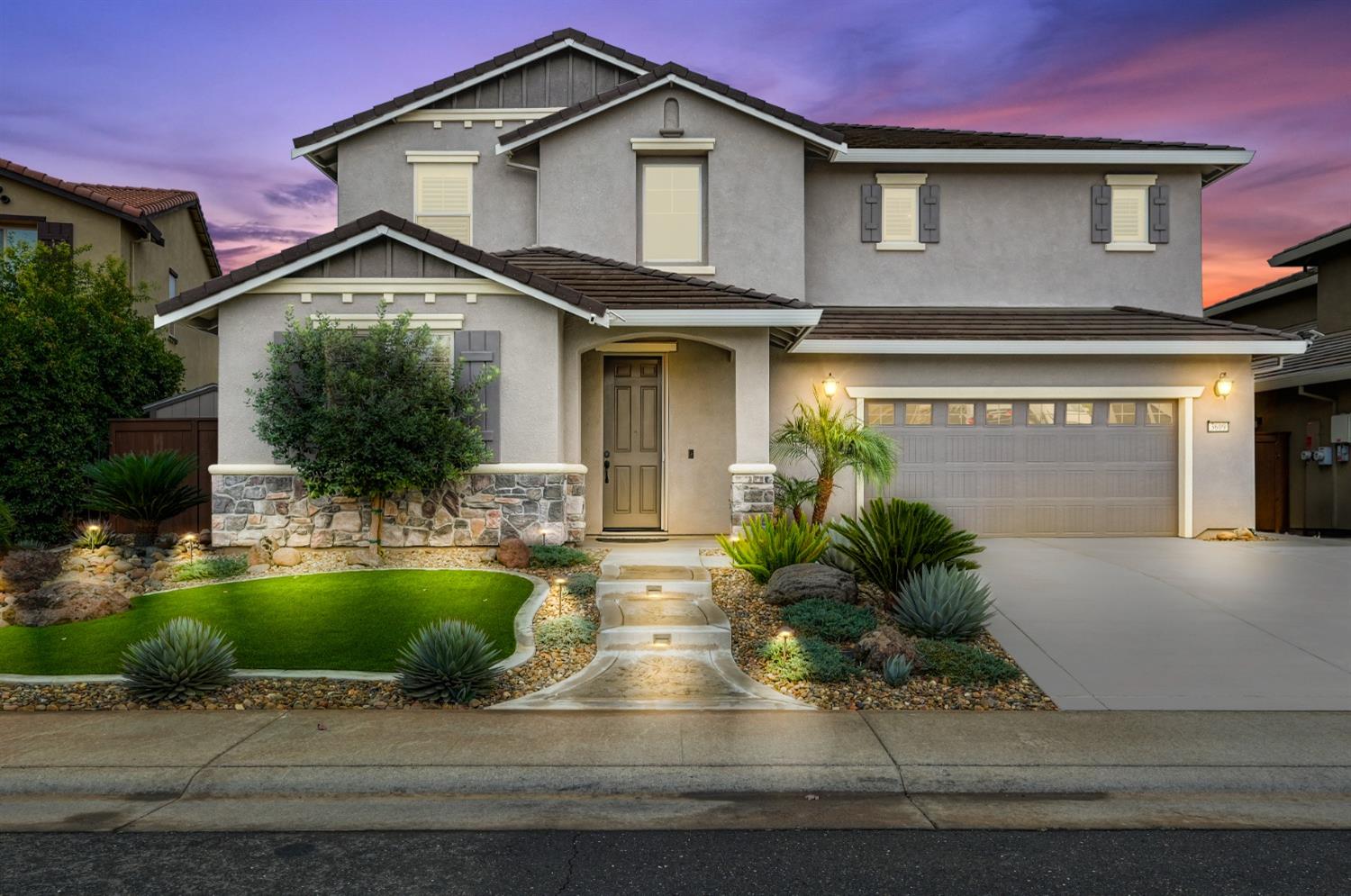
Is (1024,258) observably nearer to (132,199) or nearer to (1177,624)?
(1177,624)

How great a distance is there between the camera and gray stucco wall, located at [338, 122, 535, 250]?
15641 mm

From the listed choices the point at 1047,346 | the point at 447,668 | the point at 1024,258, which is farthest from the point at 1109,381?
the point at 447,668

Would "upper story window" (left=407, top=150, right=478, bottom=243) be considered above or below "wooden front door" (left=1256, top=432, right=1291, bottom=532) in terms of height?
above

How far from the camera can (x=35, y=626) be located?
29.0ft

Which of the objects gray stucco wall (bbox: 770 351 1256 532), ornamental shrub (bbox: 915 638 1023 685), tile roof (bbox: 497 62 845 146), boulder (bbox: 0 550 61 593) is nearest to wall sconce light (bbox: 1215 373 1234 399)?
gray stucco wall (bbox: 770 351 1256 532)

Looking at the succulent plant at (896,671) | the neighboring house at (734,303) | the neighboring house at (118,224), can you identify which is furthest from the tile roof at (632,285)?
the neighboring house at (118,224)

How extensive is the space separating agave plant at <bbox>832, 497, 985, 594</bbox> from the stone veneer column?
8.83 ft

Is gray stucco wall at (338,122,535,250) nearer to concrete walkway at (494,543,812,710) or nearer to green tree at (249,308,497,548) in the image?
green tree at (249,308,497,548)

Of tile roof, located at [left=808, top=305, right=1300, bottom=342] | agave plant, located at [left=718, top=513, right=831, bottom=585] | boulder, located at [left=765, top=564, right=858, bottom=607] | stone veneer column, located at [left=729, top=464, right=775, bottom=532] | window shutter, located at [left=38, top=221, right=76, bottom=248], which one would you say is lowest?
boulder, located at [left=765, top=564, right=858, bottom=607]

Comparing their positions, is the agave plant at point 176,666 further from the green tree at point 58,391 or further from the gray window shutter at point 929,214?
the gray window shutter at point 929,214

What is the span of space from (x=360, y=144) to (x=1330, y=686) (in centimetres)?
1545

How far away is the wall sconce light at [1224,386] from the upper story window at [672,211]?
8461mm

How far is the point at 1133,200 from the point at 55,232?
22.0 m

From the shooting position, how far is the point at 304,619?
8891 millimetres
